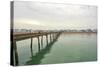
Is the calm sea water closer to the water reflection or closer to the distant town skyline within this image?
the water reflection

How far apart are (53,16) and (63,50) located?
49 centimetres

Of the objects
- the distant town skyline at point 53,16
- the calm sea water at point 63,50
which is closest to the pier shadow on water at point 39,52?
the calm sea water at point 63,50

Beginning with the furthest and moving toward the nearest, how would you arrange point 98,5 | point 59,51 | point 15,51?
point 98,5, point 59,51, point 15,51

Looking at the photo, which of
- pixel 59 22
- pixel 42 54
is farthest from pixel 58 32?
pixel 42 54

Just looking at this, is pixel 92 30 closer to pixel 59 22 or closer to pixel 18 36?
pixel 59 22

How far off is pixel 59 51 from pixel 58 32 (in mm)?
260

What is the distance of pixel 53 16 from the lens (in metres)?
2.39

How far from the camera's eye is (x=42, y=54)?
2.35 metres

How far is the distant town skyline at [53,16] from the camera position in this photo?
7.39 ft

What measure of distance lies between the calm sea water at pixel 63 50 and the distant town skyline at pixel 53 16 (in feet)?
0.52

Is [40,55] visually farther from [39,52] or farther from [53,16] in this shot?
[53,16]

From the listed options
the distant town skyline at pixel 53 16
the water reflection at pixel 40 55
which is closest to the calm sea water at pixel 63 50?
the water reflection at pixel 40 55

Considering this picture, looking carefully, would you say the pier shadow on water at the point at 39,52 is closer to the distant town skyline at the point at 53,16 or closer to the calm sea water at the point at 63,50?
the calm sea water at the point at 63,50

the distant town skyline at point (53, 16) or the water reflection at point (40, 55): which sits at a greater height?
the distant town skyline at point (53, 16)
